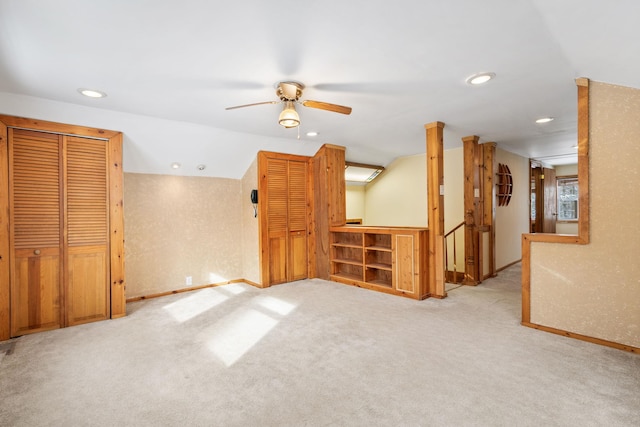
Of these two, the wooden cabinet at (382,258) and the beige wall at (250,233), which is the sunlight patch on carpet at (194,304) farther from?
the wooden cabinet at (382,258)

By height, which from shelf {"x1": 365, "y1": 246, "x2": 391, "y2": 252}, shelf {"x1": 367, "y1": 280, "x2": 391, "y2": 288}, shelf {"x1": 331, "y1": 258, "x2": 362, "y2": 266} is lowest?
shelf {"x1": 367, "y1": 280, "x2": 391, "y2": 288}

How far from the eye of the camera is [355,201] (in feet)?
24.4

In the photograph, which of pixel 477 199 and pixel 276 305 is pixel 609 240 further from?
pixel 276 305

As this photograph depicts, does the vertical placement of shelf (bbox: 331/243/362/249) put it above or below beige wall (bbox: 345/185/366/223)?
below

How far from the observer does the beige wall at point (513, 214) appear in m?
5.89

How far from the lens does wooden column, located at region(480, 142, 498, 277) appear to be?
208 inches

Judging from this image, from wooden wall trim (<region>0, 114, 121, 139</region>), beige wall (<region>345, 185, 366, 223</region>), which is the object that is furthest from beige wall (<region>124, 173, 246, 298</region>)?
beige wall (<region>345, 185, 366, 223</region>)

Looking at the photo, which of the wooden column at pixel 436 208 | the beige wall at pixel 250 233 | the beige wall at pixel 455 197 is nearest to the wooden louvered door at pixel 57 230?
the beige wall at pixel 250 233

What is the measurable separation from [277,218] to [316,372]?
9.88ft

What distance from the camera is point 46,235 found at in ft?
10.6

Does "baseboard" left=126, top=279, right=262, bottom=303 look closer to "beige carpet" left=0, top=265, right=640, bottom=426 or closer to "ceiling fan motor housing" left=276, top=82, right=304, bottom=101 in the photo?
"beige carpet" left=0, top=265, right=640, bottom=426

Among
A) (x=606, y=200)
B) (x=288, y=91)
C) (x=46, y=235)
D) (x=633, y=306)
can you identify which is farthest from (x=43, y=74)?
(x=633, y=306)

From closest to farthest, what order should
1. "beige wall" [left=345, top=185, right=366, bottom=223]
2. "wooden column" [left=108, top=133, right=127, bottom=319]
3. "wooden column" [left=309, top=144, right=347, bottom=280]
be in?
1. "wooden column" [left=108, top=133, right=127, bottom=319]
2. "wooden column" [left=309, top=144, right=347, bottom=280]
3. "beige wall" [left=345, top=185, right=366, bottom=223]

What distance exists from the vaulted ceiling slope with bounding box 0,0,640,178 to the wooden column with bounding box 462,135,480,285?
999 mm
